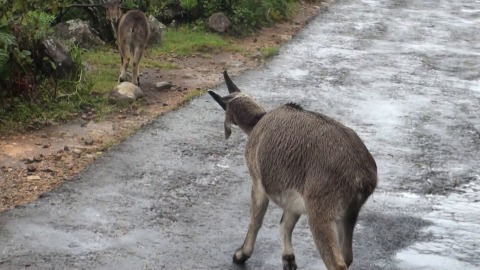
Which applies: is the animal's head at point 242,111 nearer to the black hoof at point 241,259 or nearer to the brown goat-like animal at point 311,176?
the brown goat-like animal at point 311,176

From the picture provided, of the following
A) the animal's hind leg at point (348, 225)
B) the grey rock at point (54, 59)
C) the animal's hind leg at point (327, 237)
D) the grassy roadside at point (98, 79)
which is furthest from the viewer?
the grey rock at point (54, 59)

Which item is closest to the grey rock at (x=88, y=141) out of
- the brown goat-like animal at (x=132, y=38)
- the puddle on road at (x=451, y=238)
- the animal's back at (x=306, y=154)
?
the brown goat-like animal at (x=132, y=38)

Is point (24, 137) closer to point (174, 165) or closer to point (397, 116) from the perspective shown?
point (174, 165)

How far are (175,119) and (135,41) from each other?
7.39 ft

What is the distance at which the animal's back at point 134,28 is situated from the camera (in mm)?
13203

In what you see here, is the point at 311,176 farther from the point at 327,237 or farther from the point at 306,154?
the point at 327,237

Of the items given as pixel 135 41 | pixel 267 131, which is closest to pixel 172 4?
pixel 135 41

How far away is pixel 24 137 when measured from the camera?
10328 mm

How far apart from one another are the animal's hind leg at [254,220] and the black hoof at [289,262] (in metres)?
0.34

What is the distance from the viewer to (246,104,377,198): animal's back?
6.08 m

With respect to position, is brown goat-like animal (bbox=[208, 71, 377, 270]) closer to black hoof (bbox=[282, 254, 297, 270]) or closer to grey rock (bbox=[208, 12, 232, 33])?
black hoof (bbox=[282, 254, 297, 270])

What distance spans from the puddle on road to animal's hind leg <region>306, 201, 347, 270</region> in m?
1.71

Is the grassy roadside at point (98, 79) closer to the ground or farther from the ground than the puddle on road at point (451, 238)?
closer to the ground

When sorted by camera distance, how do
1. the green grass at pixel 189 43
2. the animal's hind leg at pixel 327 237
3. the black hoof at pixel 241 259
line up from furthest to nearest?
1. the green grass at pixel 189 43
2. the black hoof at pixel 241 259
3. the animal's hind leg at pixel 327 237
